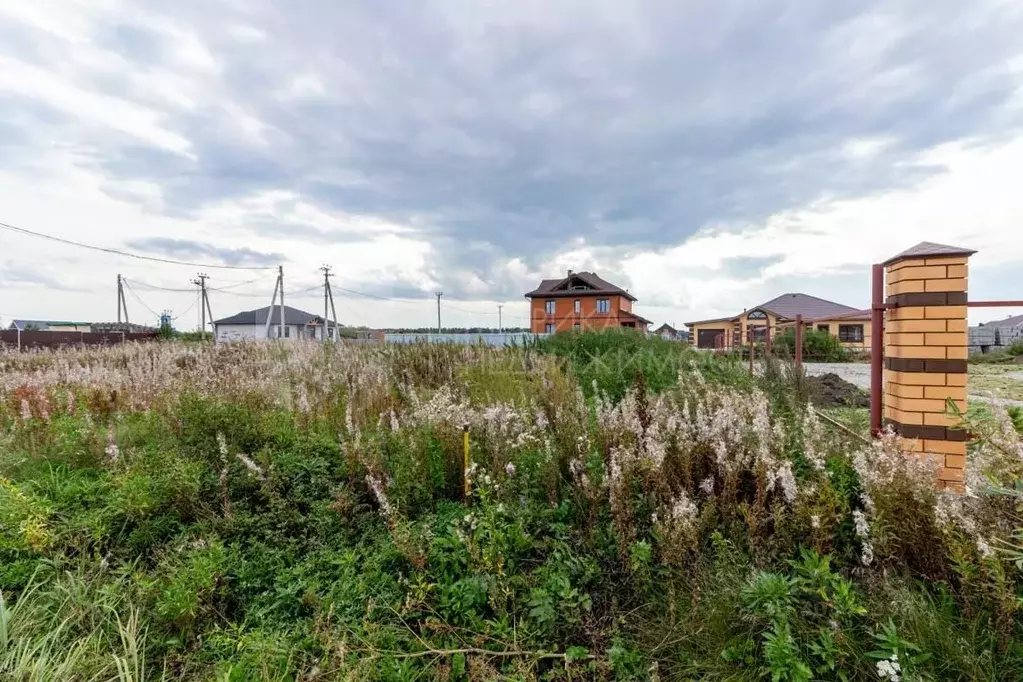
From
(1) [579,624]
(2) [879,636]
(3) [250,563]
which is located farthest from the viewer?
(3) [250,563]

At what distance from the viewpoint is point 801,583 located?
6.38 feet

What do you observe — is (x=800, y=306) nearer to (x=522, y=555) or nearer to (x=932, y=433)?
(x=932, y=433)

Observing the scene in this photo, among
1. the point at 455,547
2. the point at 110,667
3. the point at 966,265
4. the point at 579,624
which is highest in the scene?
the point at 966,265

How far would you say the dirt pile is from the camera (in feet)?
23.4

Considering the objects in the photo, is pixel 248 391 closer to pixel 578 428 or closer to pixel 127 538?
pixel 127 538

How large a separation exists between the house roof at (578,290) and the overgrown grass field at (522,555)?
37.7 metres

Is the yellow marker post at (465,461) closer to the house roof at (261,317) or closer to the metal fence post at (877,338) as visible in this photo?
the metal fence post at (877,338)

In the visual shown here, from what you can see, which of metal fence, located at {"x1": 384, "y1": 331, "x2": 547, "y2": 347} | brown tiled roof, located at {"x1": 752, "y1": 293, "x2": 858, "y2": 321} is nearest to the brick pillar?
metal fence, located at {"x1": 384, "y1": 331, "x2": 547, "y2": 347}

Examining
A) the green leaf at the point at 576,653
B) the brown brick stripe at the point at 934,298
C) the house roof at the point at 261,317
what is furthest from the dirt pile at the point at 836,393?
the house roof at the point at 261,317

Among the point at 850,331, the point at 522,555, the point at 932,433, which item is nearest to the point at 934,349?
the point at 932,433

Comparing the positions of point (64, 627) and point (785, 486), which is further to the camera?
point (64, 627)

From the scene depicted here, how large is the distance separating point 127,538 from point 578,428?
107 inches

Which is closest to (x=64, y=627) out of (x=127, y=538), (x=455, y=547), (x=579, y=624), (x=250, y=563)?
(x=127, y=538)

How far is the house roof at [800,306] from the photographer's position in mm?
34031
